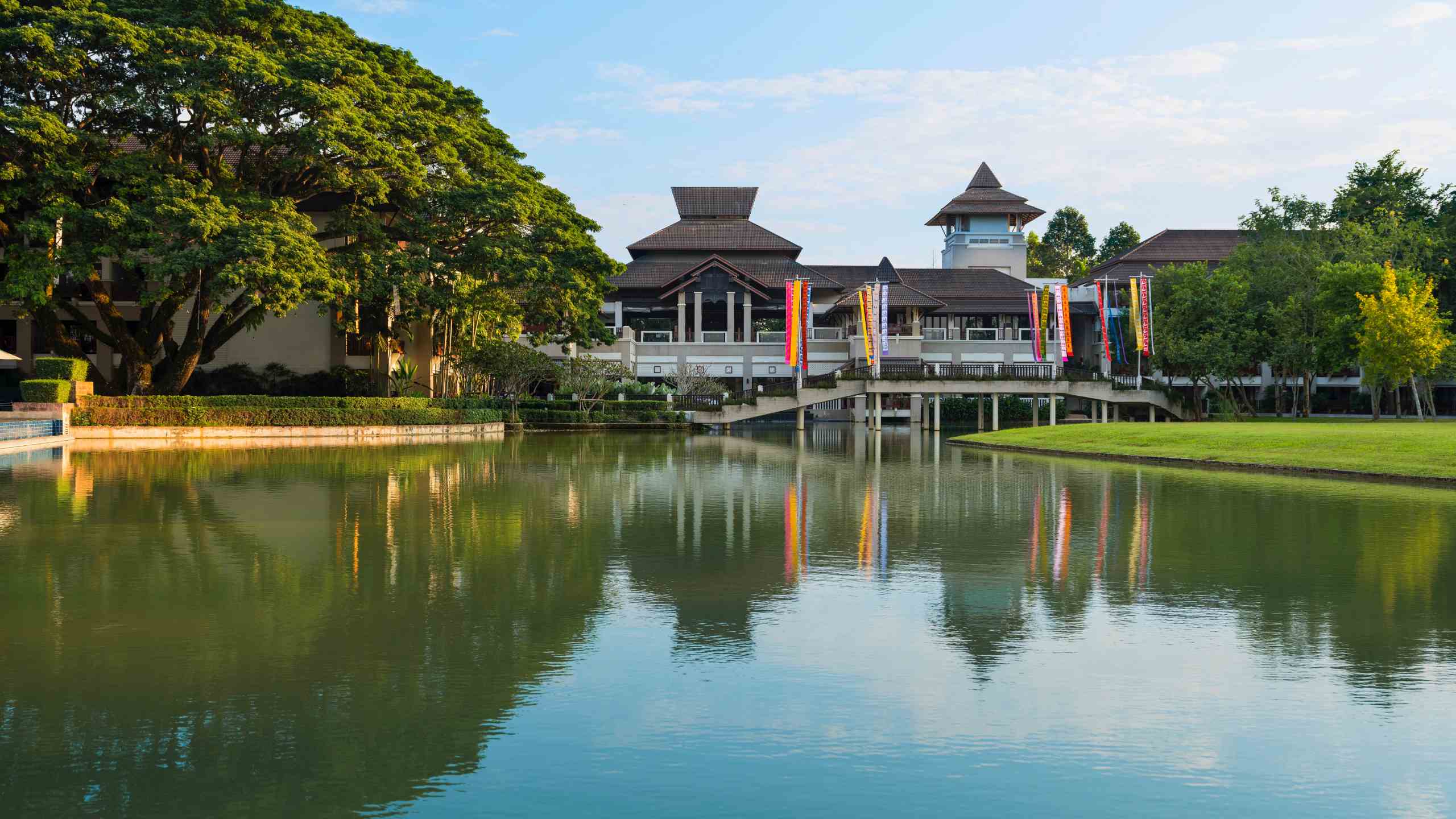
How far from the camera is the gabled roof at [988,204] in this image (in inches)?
3364

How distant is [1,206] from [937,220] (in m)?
65.3

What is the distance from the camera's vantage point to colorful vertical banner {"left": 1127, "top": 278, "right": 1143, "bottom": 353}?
60.5 meters

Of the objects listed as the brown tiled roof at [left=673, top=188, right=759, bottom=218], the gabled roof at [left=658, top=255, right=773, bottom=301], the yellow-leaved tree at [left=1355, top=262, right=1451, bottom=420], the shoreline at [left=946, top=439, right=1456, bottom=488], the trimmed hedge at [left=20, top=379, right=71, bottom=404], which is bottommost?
the shoreline at [left=946, top=439, right=1456, bottom=488]

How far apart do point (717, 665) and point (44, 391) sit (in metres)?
33.0

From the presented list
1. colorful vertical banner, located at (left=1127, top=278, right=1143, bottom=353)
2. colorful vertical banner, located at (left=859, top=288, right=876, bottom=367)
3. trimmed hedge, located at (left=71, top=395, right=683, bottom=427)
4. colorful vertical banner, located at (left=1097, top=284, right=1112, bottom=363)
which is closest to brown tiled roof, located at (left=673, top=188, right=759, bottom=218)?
colorful vertical banner, located at (left=859, top=288, right=876, bottom=367)

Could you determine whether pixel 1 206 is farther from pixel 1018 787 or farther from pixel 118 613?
pixel 1018 787

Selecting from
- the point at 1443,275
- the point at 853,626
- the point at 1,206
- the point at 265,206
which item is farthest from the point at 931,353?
the point at 853,626

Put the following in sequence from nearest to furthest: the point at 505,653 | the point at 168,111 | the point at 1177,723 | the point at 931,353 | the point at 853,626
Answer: the point at 1177,723 < the point at 505,653 < the point at 853,626 < the point at 168,111 < the point at 931,353

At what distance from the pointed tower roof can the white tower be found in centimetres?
74

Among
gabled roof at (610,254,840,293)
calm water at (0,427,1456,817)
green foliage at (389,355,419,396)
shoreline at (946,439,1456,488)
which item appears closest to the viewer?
calm water at (0,427,1456,817)

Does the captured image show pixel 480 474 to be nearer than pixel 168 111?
Yes

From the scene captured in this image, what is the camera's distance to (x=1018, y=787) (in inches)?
212

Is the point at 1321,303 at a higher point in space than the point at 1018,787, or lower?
higher

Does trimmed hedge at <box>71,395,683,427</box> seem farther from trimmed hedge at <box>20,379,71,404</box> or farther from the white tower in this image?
the white tower
